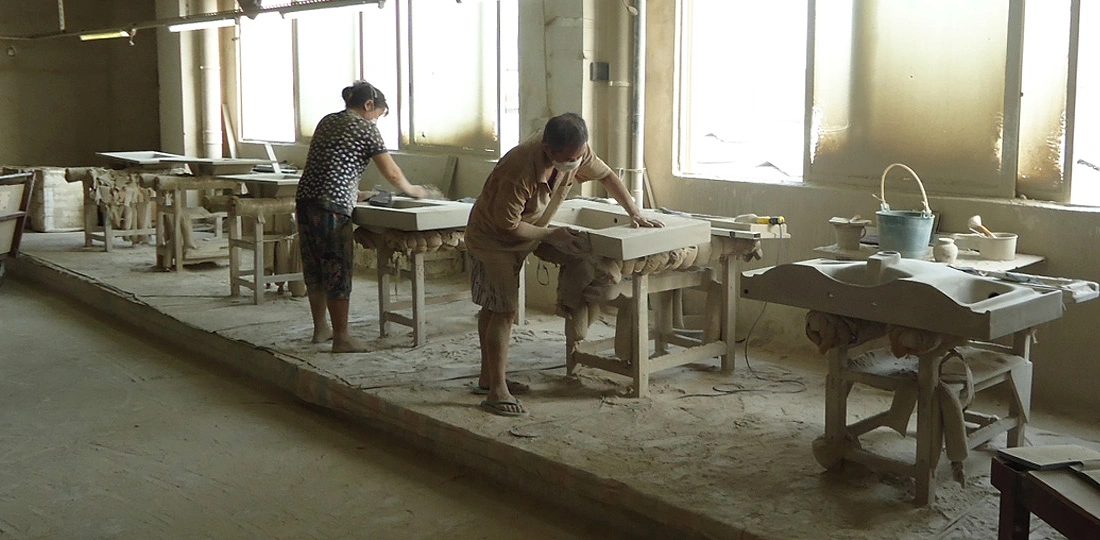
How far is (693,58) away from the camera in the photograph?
6832 millimetres

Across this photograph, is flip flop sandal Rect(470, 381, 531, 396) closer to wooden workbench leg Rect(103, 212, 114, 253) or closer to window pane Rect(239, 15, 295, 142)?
wooden workbench leg Rect(103, 212, 114, 253)

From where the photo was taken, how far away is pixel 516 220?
479cm

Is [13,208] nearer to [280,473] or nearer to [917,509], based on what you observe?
[280,473]

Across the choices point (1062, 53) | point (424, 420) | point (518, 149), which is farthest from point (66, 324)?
point (1062, 53)

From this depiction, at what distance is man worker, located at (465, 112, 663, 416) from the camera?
4699 millimetres

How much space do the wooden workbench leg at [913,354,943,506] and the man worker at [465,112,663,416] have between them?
5.72ft

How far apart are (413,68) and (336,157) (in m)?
3.30

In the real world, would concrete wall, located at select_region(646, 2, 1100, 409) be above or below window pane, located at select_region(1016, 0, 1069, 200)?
below

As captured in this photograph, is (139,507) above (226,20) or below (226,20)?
below

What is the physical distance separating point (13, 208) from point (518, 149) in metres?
6.69

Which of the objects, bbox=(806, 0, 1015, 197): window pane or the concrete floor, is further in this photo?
bbox=(806, 0, 1015, 197): window pane

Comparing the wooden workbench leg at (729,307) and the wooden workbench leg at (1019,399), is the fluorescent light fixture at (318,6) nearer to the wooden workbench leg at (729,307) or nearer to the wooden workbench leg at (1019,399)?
the wooden workbench leg at (729,307)

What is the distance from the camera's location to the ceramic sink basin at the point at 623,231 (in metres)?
4.82

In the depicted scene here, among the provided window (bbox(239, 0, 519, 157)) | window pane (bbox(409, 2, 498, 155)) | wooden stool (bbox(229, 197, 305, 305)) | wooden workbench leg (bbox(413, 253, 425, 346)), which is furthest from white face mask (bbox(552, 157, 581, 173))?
window pane (bbox(409, 2, 498, 155))
